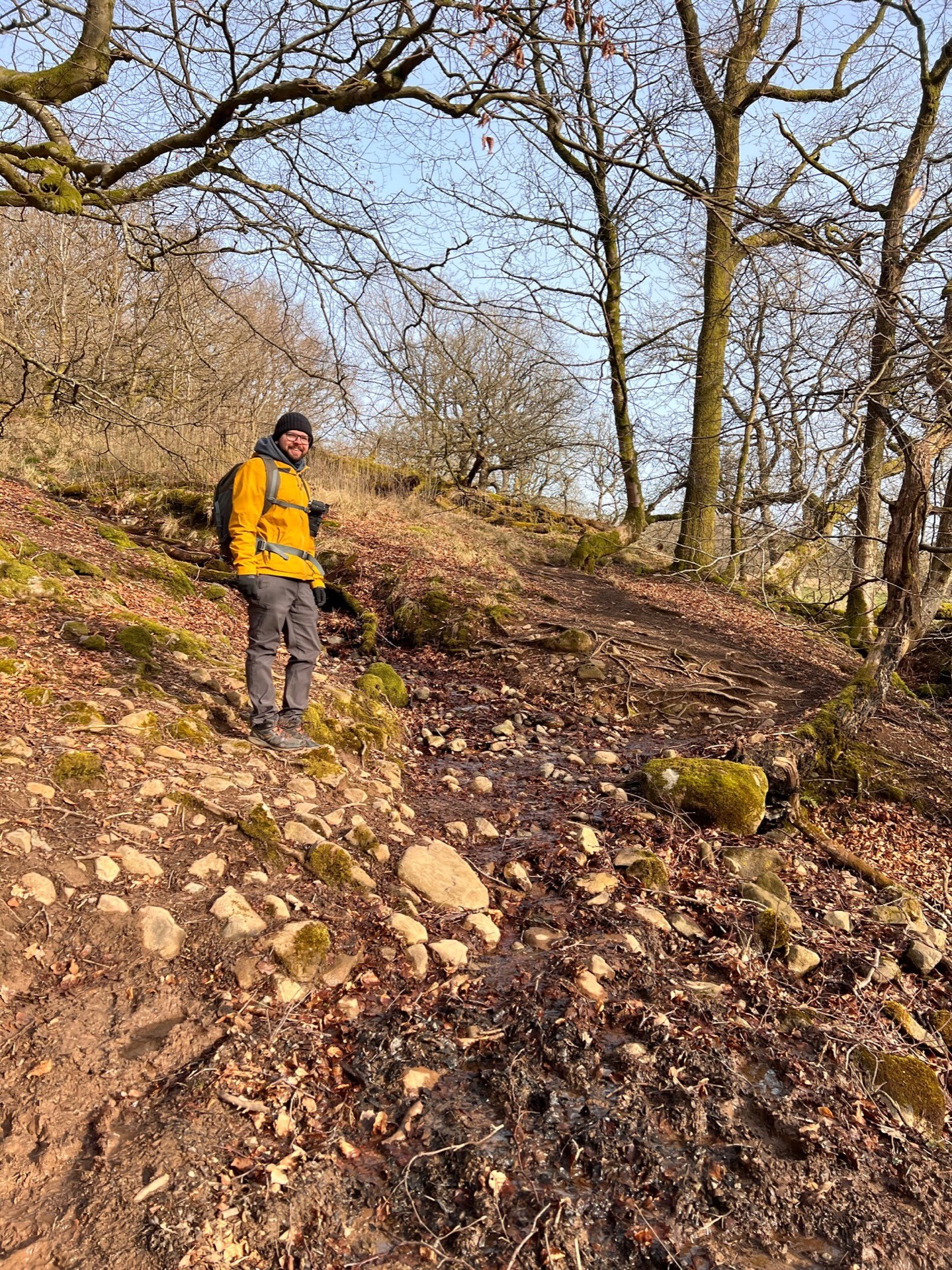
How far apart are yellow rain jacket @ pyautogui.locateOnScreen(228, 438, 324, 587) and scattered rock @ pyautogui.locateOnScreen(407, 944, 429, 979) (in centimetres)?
242

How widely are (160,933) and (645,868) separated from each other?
2.64 metres

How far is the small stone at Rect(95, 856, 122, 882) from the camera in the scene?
3166 millimetres

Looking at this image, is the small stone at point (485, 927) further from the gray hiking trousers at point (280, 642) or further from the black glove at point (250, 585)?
the black glove at point (250, 585)

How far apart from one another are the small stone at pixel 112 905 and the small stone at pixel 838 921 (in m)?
3.65

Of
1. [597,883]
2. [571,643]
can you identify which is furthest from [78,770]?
[571,643]

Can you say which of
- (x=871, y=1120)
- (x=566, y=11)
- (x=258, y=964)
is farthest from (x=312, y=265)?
(x=871, y=1120)

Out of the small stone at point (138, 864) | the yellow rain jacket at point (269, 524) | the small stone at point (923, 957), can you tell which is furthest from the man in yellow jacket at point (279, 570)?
the small stone at point (923, 957)

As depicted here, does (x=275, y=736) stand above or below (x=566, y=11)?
below

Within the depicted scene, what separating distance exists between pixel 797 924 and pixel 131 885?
11.2ft

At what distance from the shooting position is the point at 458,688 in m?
7.93

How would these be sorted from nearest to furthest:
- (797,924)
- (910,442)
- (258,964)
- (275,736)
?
(258,964) → (797,924) → (275,736) → (910,442)

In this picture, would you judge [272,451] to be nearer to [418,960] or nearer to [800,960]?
[418,960]

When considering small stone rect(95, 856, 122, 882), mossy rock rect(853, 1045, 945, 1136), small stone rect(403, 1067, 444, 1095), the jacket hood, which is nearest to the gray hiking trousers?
the jacket hood

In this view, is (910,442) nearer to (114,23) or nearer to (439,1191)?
(439,1191)
